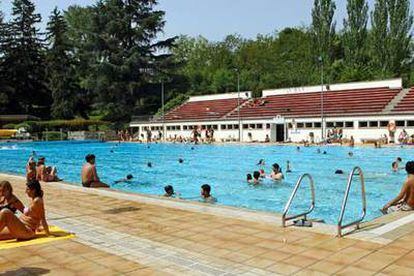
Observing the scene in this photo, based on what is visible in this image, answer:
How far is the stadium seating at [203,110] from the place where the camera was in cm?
4922

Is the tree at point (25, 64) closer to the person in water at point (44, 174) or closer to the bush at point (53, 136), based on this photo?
the bush at point (53, 136)

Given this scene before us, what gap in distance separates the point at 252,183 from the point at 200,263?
37.2 feet

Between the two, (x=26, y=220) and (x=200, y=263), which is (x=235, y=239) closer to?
(x=200, y=263)

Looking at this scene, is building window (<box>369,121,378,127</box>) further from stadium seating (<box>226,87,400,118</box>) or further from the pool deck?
the pool deck

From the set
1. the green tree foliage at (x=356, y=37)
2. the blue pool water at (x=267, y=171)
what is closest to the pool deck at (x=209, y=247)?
the blue pool water at (x=267, y=171)

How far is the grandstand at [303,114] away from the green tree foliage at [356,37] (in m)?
11.0

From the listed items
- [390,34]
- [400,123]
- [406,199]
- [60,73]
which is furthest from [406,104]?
[60,73]

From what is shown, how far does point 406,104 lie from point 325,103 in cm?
789

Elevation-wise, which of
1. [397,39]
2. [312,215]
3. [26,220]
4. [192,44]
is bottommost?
[312,215]

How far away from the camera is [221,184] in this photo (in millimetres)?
17828

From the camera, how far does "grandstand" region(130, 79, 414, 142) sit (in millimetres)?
36438

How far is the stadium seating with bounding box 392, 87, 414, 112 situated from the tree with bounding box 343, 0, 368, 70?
1661cm

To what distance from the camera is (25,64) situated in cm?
6725

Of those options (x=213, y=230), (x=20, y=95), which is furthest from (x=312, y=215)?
(x=20, y=95)
